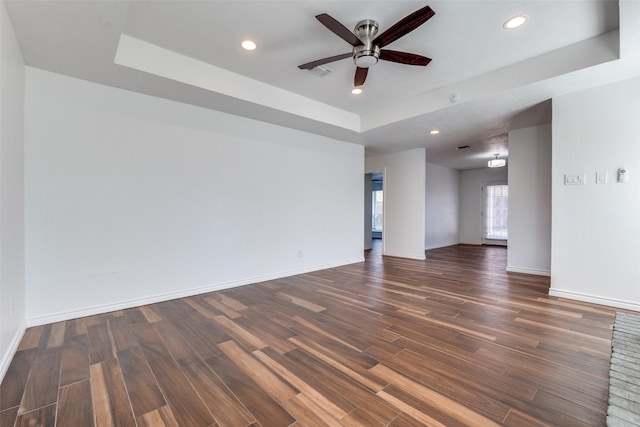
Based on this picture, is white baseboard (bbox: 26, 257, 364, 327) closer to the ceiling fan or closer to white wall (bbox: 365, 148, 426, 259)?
white wall (bbox: 365, 148, 426, 259)

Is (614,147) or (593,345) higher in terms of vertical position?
(614,147)

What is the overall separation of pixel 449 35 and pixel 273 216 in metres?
3.18

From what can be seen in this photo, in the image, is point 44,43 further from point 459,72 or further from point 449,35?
point 459,72

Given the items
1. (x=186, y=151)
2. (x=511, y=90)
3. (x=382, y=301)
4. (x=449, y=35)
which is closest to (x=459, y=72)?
(x=511, y=90)

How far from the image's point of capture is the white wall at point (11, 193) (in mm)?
1912

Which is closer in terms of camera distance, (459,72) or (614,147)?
(614,147)

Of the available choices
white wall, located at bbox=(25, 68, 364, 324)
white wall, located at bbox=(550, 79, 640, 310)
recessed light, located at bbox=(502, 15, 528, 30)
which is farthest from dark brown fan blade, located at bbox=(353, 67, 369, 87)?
white wall, located at bbox=(550, 79, 640, 310)

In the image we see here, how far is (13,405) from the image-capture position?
1547mm

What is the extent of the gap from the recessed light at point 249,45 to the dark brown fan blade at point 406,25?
A: 4.01 feet

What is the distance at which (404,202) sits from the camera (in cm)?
651

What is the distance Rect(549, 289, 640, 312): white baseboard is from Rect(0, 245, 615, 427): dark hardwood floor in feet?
0.65

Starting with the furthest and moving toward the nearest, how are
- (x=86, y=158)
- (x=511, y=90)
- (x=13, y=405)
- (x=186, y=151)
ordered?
(x=186, y=151) < (x=511, y=90) < (x=86, y=158) < (x=13, y=405)

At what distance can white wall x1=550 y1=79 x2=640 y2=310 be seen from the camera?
299 centimetres

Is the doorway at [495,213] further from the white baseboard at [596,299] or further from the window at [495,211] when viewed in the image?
the white baseboard at [596,299]
